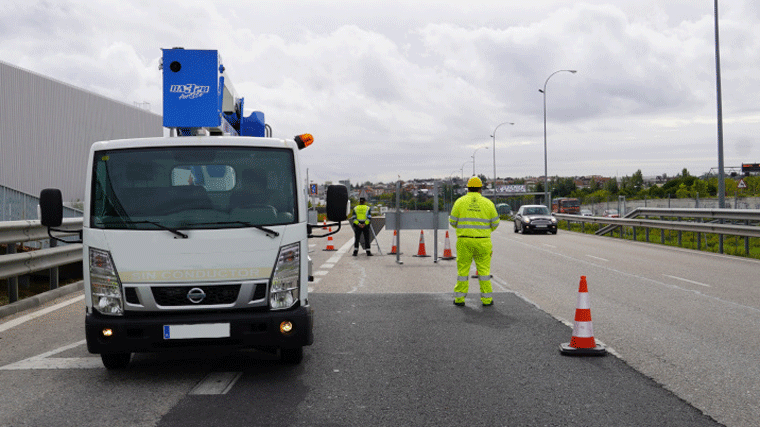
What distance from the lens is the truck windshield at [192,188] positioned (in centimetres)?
535

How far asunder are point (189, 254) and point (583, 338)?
3558 millimetres

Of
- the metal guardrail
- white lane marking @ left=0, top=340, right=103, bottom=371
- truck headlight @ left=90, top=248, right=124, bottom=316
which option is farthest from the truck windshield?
the metal guardrail

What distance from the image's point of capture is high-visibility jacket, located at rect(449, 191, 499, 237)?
30.6 feet

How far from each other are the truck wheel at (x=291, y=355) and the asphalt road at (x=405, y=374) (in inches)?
3.1

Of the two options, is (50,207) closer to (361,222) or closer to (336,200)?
(336,200)

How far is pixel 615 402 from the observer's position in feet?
15.5

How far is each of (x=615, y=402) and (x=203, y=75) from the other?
4.60m

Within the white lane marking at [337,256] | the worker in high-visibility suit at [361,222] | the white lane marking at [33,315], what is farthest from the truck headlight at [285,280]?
the worker in high-visibility suit at [361,222]

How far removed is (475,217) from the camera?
934 cm

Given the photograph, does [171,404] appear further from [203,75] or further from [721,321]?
[721,321]

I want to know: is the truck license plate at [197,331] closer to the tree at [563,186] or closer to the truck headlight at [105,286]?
the truck headlight at [105,286]

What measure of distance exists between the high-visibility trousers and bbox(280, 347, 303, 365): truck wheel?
→ 3.86 m

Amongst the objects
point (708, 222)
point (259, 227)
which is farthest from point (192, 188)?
point (708, 222)

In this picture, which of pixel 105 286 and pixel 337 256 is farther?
pixel 337 256
